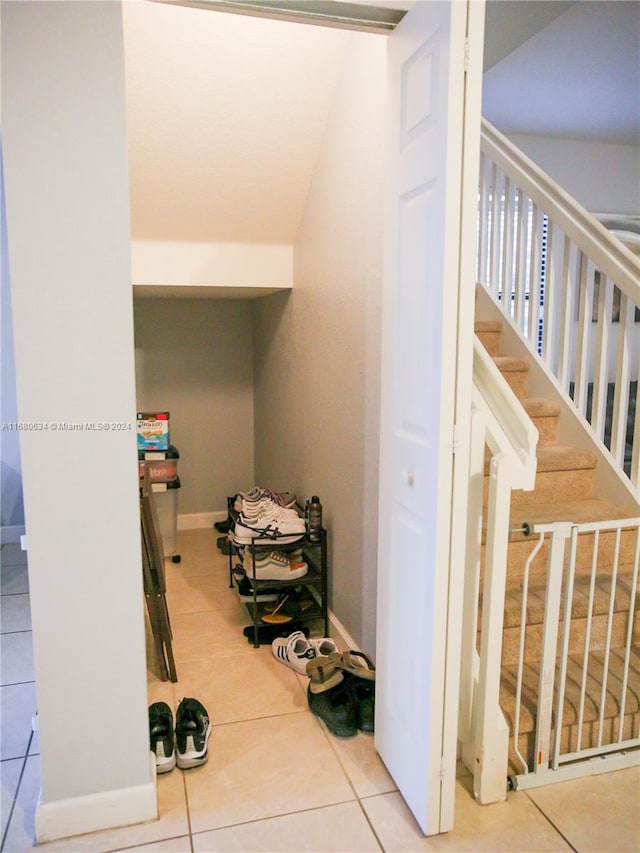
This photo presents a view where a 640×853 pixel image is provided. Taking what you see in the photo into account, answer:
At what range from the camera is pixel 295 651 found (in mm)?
2578

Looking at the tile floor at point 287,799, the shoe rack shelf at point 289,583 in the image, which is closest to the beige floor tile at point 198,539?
the shoe rack shelf at point 289,583

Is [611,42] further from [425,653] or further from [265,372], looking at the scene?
[425,653]

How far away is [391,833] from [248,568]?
4.39 ft

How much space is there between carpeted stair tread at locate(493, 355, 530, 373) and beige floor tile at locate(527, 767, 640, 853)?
1.65 metres

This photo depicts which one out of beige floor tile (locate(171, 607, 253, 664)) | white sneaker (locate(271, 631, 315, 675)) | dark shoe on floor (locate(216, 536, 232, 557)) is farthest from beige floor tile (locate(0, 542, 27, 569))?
white sneaker (locate(271, 631, 315, 675))

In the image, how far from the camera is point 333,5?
63.3 inches

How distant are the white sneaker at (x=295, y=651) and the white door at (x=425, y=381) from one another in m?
0.66

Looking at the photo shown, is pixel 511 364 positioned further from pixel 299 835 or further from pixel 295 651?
pixel 299 835

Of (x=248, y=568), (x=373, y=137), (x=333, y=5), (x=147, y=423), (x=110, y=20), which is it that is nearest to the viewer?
(x=110, y=20)

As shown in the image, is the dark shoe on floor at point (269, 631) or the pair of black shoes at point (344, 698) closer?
the pair of black shoes at point (344, 698)

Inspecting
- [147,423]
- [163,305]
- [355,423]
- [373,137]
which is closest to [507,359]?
[355,423]

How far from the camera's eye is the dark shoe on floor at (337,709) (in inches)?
83.6

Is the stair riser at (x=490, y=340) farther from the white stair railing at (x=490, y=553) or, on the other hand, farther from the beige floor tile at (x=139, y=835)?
the beige floor tile at (x=139, y=835)

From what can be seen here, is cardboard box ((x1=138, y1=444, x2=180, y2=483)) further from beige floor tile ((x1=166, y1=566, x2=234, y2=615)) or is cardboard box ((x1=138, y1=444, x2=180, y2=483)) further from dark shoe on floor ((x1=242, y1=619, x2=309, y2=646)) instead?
dark shoe on floor ((x1=242, y1=619, x2=309, y2=646))
